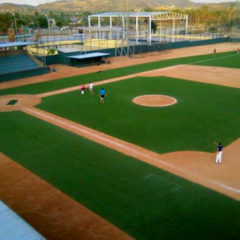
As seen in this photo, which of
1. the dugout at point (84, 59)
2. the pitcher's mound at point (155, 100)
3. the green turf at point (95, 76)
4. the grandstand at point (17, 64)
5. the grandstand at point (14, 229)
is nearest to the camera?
the grandstand at point (14, 229)

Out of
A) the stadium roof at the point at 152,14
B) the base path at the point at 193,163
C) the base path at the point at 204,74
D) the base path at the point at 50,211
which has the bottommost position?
the base path at the point at 50,211

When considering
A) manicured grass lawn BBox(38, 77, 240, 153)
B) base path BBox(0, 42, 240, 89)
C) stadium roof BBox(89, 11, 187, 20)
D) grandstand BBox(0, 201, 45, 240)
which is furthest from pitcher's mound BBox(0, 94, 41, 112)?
stadium roof BBox(89, 11, 187, 20)

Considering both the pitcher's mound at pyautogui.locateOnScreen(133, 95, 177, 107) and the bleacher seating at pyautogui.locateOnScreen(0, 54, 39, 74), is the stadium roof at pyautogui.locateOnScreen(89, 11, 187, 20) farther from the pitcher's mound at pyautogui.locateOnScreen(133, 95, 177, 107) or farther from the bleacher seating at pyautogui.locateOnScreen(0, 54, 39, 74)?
the pitcher's mound at pyautogui.locateOnScreen(133, 95, 177, 107)

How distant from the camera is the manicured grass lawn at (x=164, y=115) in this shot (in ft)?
59.7

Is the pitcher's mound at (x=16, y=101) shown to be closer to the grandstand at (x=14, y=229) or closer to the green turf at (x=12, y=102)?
the green turf at (x=12, y=102)

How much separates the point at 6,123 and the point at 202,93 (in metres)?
17.9

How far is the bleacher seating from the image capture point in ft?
123

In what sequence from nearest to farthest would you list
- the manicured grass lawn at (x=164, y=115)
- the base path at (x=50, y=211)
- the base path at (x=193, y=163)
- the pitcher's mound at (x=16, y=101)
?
the base path at (x=50, y=211)
the base path at (x=193, y=163)
the manicured grass lawn at (x=164, y=115)
the pitcher's mound at (x=16, y=101)

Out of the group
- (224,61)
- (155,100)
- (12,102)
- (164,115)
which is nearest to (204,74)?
(224,61)

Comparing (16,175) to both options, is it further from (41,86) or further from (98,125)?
(41,86)

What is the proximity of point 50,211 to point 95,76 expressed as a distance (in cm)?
2793

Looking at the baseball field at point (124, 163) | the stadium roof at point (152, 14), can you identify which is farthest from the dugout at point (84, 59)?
the stadium roof at point (152, 14)

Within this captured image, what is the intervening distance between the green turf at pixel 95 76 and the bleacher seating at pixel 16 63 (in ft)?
18.7

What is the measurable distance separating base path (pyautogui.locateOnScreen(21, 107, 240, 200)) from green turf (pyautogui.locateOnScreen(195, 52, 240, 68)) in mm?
29781
